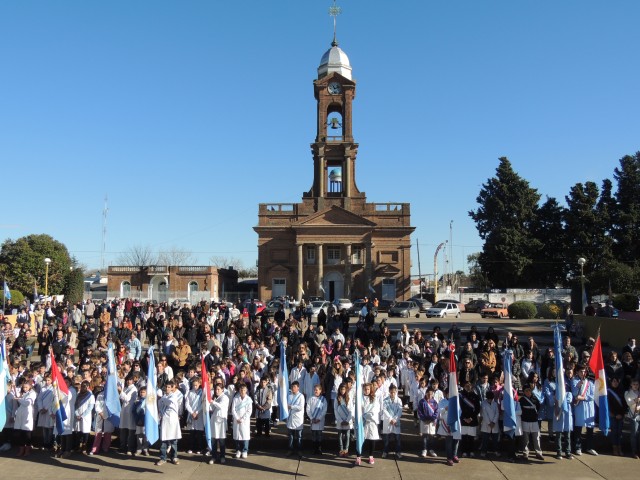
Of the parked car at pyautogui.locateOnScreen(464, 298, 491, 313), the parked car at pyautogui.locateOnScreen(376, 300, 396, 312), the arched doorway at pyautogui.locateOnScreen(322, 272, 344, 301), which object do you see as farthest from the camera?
the arched doorway at pyautogui.locateOnScreen(322, 272, 344, 301)

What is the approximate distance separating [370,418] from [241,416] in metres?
2.49

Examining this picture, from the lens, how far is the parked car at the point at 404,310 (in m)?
39.7

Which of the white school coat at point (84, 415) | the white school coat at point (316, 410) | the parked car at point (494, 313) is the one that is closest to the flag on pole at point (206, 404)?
the white school coat at point (316, 410)

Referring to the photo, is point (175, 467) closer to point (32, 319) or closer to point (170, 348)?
point (170, 348)

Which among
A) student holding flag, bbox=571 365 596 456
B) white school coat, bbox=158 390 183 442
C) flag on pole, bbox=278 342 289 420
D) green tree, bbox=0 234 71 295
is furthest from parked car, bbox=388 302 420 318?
green tree, bbox=0 234 71 295

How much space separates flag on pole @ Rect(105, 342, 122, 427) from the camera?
1159cm

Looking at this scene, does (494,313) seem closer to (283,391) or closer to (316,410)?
(283,391)

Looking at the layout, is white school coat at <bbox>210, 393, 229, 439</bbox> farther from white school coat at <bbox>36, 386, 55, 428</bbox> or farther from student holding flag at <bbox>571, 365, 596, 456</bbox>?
student holding flag at <bbox>571, 365, 596, 456</bbox>

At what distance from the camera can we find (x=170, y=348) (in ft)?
53.0

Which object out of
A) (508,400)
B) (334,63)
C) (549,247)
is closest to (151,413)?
(508,400)

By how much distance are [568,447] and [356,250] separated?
1845 inches

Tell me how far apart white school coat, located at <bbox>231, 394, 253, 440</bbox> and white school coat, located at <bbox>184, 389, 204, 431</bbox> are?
642 millimetres

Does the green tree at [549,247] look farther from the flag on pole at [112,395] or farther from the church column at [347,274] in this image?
the flag on pole at [112,395]

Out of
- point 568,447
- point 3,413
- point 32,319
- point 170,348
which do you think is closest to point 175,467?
point 3,413
